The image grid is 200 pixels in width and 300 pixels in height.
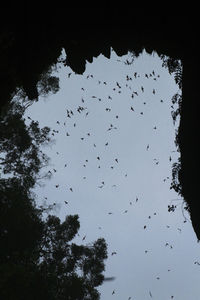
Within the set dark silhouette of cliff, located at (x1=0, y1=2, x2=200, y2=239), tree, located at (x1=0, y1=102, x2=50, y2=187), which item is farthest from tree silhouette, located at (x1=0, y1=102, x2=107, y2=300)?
dark silhouette of cliff, located at (x1=0, y1=2, x2=200, y2=239)

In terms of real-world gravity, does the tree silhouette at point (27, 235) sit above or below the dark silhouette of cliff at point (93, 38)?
above

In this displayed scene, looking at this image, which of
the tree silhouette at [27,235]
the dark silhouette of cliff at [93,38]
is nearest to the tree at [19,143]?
the tree silhouette at [27,235]

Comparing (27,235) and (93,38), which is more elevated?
(27,235)

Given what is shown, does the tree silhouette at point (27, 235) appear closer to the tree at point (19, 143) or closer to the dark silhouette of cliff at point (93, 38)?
the tree at point (19, 143)

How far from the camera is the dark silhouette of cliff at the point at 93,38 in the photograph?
11.5 feet

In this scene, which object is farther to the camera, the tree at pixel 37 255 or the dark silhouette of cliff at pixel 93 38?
the tree at pixel 37 255

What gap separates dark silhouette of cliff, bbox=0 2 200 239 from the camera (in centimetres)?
350

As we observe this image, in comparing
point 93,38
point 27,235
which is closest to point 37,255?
point 27,235

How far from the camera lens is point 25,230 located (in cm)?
1959

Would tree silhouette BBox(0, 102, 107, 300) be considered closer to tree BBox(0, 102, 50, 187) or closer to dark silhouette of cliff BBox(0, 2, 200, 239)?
tree BBox(0, 102, 50, 187)

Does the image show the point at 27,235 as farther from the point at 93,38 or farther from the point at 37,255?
the point at 93,38

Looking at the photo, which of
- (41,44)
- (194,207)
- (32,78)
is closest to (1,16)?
(41,44)

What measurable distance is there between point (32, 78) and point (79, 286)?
743 inches

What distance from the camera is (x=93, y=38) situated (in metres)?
4.49
